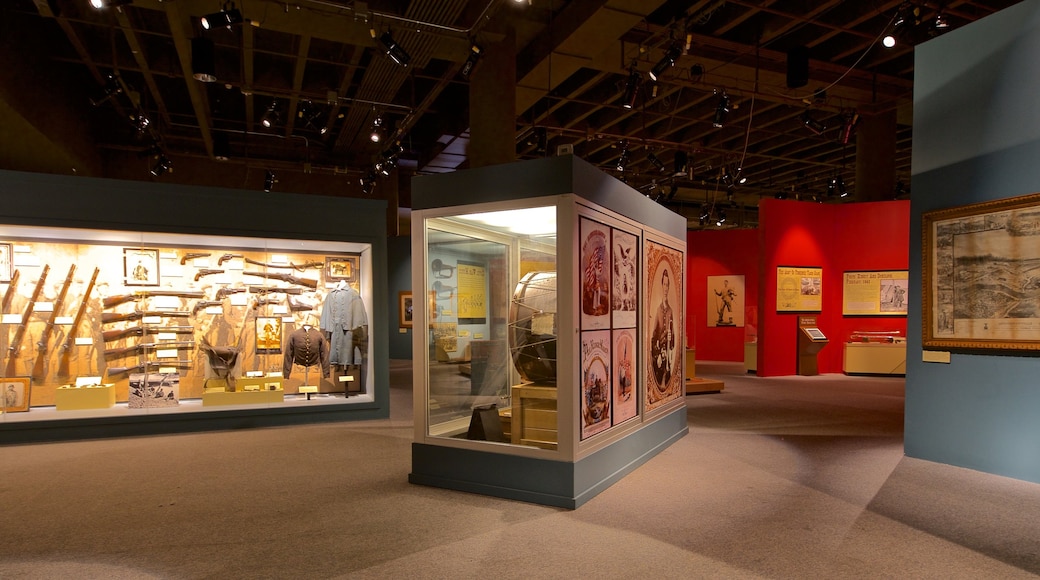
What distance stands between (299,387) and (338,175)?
8.22m

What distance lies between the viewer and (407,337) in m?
15.5

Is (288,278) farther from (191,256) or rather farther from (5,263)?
(5,263)

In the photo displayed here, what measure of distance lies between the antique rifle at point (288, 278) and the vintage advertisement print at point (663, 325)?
195 inches

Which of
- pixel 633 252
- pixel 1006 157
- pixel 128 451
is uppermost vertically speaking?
pixel 1006 157

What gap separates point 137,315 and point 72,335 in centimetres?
75

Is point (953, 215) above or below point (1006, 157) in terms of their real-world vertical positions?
below

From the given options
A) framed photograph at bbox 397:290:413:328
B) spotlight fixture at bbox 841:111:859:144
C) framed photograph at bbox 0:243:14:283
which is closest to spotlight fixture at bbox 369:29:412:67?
framed photograph at bbox 0:243:14:283

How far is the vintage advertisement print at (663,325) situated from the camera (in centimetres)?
537

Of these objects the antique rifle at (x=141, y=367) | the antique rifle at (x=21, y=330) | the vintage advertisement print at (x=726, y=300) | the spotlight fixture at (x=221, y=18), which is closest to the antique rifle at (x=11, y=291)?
the antique rifle at (x=21, y=330)

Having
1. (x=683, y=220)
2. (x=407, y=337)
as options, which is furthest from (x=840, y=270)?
(x=407, y=337)

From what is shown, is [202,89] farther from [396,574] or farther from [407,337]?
[396,574]

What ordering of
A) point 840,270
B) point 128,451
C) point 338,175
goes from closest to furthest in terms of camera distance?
1. point 128,451
2. point 840,270
3. point 338,175

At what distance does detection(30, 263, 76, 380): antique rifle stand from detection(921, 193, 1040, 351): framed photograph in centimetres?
974

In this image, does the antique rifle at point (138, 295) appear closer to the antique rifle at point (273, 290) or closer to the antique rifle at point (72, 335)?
the antique rifle at point (72, 335)
